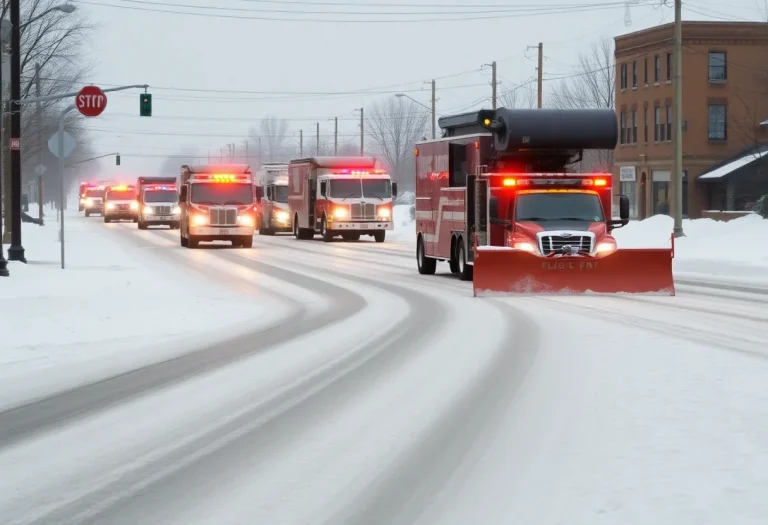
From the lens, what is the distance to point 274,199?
6275 cm

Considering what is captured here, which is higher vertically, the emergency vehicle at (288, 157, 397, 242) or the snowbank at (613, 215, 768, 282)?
the emergency vehicle at (288, 157, 397, 242)

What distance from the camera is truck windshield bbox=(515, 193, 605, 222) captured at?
25859mm

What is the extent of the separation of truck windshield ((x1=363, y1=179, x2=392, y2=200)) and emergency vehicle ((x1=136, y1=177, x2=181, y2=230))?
20.8 metres

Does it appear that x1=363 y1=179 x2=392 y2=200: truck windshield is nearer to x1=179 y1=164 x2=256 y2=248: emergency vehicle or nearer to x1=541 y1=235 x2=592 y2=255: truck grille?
x1=179 y1=164 x2=256 y2=248: emergency vehicle

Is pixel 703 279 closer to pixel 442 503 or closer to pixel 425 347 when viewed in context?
pixel 425 347

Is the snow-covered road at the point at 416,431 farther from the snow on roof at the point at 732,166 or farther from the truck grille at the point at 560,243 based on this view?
the snow on roof at the point at 732,166

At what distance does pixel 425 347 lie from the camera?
15758mm


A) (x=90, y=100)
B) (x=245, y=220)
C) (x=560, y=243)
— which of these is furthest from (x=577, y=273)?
(x=245, y=220)

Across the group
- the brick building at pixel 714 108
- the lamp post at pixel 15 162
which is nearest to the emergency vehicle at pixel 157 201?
the brick building at pixel 714 108

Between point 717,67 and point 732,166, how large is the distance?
5.75m

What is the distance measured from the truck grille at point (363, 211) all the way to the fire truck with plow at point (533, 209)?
77.4 feet

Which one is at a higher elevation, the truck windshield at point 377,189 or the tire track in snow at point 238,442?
the truck windshield at point 377,189

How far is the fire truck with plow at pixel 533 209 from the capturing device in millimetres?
24328

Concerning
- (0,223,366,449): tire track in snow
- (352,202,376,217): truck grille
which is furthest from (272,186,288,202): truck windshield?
(0,223,366,449): tire track in snow
